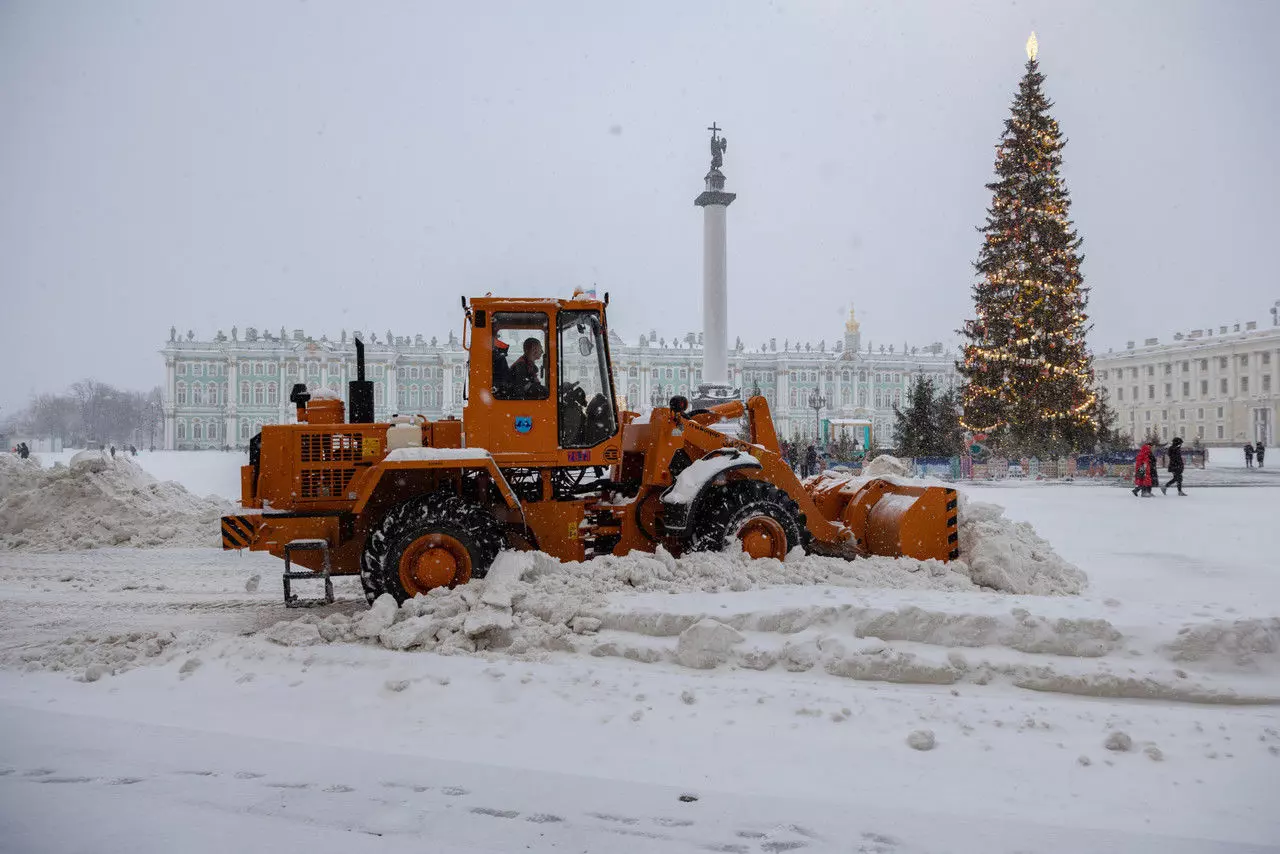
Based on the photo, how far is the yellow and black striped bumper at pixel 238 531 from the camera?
6.14 meters

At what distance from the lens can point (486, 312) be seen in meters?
6.68

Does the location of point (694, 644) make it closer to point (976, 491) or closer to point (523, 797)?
point (523, 797)

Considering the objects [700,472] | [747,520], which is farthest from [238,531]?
[747,520]

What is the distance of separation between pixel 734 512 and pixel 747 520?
125 mm

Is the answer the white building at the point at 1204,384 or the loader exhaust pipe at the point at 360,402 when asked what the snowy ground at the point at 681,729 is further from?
the white building at the point at 1204,384

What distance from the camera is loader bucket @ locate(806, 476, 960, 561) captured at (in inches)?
278

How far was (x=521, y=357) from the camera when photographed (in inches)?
265

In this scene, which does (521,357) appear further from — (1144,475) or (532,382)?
(1144,475)

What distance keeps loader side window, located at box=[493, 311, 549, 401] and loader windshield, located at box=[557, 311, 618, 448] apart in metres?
0.15

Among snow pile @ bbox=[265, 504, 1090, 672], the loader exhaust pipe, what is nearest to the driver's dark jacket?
the loader exhaust pipe

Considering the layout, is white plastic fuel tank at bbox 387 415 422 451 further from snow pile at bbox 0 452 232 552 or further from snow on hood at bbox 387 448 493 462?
snow pile at bbox 0 452 232 552

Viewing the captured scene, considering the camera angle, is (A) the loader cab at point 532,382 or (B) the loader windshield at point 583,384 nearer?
(A) the loader cab at point 532,382

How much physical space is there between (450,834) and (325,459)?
405 cm

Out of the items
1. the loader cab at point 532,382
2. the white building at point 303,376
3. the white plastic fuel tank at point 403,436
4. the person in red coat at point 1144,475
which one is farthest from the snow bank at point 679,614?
the white building at point 303,376
